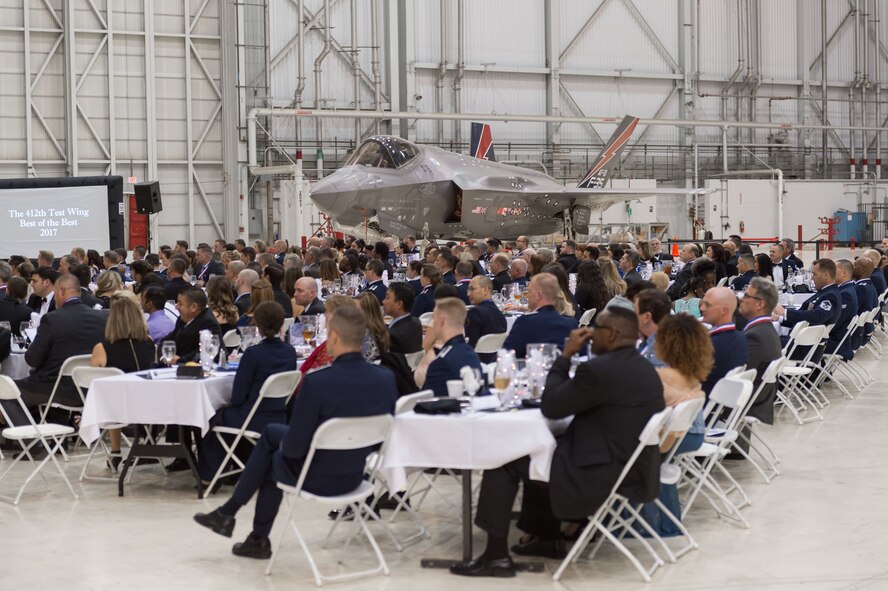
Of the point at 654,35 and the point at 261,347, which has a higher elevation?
the point at 654,35

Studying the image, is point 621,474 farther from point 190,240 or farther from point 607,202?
point 190,240

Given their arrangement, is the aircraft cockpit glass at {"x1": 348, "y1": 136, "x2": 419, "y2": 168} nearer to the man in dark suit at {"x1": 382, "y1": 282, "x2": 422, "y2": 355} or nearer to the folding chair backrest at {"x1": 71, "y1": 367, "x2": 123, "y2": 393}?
the man in dark suit at {"x1": 382, "y1": 282, "x2": 422, "y2": 355}

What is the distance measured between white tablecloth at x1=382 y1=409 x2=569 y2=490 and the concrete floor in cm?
57

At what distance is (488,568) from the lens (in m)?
5.43

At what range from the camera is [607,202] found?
2500cm

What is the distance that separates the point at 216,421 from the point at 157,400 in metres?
0.38

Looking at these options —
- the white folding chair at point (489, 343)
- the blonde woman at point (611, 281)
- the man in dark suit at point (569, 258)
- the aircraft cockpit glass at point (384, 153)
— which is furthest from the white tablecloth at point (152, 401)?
the aircraft cockpit glass at point (384, 153)

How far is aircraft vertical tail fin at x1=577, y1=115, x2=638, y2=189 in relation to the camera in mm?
25031

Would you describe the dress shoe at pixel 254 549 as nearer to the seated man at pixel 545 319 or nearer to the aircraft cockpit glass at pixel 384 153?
the seated man at pixel 545 319

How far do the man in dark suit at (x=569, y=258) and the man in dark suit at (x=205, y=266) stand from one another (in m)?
4.51

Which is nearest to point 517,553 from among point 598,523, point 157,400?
point 598,523

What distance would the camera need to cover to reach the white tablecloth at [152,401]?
676cm

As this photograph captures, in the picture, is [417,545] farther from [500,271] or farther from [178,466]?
[500,271]

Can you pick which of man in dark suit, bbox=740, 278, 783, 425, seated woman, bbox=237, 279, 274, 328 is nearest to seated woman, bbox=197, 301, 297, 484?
seated woman, bbox=237, 279, 274, 328
